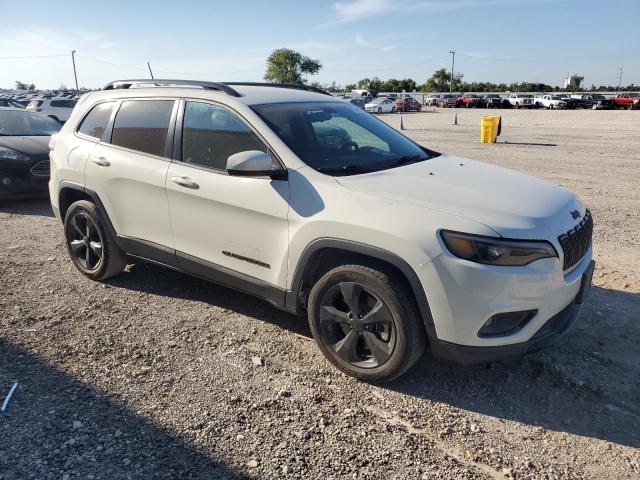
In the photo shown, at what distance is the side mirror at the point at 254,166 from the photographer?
3.32 meters

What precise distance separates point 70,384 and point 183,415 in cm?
85

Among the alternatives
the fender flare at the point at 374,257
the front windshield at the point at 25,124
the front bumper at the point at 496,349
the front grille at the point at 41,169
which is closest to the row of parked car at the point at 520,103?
the front windshield at the point at 25,124

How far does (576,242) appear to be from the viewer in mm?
3186

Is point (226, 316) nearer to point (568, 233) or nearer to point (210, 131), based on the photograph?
point (210, 131)

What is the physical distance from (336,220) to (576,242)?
147cm

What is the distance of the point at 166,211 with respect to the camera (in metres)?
4.07

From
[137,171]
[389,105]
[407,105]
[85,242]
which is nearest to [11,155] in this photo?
[85,242]

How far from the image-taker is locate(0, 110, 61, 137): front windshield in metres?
8.91

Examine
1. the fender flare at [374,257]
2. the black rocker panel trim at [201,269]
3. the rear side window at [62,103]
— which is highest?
the rear side window at [62,103]

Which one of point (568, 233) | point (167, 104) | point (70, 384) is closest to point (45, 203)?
point (167, 104)

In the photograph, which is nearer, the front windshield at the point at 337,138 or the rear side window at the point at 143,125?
the front windshield at the point at 337,138

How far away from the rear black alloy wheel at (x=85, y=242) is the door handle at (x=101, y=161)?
0.52 meters

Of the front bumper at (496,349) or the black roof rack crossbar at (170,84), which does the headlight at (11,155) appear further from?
the front bumper at (496,349)

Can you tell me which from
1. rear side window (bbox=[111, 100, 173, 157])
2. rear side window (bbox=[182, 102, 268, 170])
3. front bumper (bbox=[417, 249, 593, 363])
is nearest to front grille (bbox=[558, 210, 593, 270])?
front bumper (bbox=[417, 249, 593, 363])
